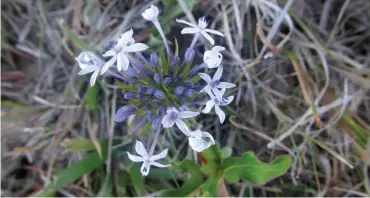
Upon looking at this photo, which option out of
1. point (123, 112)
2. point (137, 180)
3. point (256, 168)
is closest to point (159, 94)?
point (123, 112)

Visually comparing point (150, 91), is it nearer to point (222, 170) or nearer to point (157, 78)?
point (157, 78)

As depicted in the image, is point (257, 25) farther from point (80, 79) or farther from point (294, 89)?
point (80, 79)

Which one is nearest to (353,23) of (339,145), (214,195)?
(339,145)

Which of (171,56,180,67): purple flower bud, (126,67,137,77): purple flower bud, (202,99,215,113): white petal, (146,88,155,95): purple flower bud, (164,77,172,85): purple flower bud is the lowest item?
(202,99,215,113): white petal

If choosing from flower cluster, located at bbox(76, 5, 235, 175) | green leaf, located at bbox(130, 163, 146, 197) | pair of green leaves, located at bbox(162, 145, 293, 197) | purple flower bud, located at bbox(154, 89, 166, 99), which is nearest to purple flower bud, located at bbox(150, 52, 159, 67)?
flower cluster, located at bbox(76, 5, 235, 175)

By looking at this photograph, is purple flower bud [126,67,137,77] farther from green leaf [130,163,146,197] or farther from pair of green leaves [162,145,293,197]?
green leaf [130,163,146,197]

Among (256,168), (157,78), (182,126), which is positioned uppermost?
(157,78)
